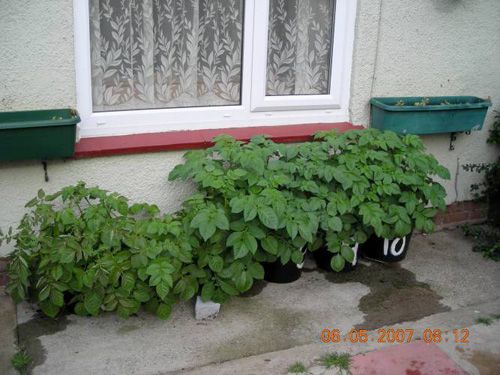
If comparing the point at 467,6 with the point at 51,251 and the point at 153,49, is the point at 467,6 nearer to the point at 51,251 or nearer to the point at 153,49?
the point at 153,49

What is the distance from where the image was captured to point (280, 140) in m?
3.92

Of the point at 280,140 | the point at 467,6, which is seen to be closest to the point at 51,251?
the point at 280,140

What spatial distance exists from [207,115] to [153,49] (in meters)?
0.56

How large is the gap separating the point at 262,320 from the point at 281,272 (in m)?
0.46

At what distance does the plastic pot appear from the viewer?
3.91 meters

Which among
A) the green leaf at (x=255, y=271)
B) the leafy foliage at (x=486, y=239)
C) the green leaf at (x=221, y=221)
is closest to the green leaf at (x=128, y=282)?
the green leaf at (x=221, y=221)

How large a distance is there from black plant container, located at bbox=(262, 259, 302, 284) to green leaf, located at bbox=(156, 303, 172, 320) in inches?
32.8

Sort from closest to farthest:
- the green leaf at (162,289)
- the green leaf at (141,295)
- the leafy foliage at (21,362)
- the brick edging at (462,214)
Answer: the leafy foliage at (21,362)
the green leaf at (162,289)
the green leaf at (141,295)
the brick edging at (462,214)

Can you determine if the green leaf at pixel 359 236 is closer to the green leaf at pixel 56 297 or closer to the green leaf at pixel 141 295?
the green leaf at pixel 141 295

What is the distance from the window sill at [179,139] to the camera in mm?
3502

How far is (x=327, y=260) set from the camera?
3.95m

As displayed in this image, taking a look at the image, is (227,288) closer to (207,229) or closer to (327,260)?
(207,229)

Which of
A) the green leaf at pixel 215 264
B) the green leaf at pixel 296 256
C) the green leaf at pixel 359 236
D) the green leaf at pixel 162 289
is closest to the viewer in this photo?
the green leaf at pixel 162 289

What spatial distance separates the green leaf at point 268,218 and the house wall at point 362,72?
0.82 meters
